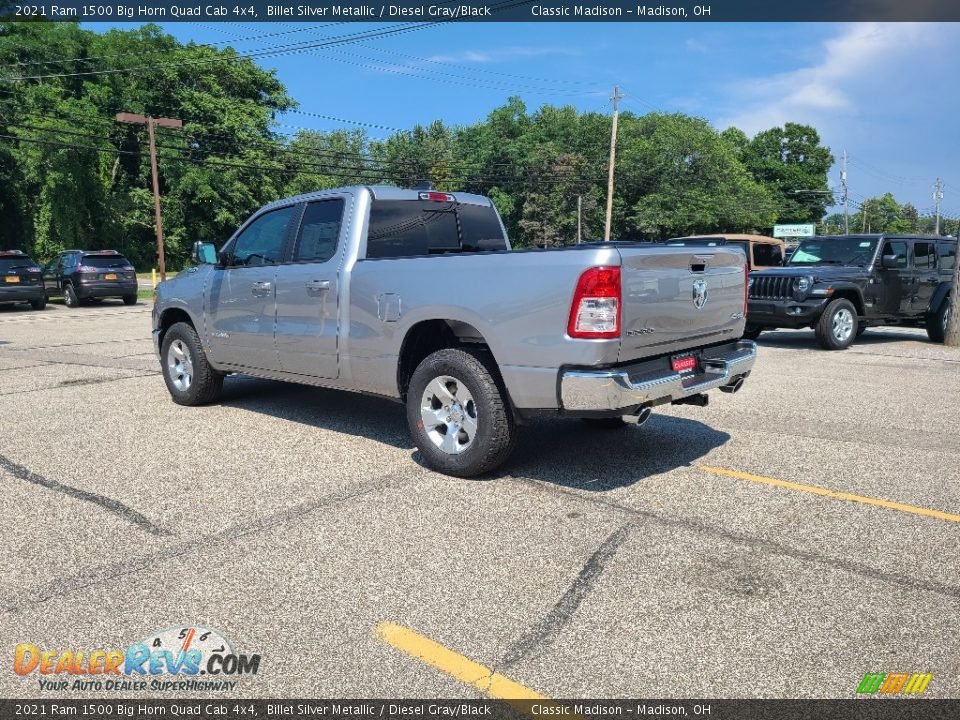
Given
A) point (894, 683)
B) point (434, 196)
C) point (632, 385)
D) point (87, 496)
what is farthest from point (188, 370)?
point (894, 683)

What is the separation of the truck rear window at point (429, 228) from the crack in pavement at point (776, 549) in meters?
2.29

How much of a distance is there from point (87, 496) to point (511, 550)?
279 centimetres

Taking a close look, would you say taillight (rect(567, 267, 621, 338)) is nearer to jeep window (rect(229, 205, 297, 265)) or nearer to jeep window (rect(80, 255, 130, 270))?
jeep window (rect(229, 205, 297, 265))

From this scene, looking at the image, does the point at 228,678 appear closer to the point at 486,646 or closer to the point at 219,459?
the point at 486,646

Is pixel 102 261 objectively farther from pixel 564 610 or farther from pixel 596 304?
pixel 564 610

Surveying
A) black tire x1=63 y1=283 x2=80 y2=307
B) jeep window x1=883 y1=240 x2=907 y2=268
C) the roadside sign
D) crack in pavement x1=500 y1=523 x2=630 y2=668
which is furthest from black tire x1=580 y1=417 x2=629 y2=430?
the roadside sign

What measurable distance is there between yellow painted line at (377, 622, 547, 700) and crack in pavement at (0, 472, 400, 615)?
4.38ft

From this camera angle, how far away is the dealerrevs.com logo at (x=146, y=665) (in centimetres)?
260

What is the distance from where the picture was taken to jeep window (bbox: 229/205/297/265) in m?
6.18

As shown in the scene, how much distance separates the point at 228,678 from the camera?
261 cm

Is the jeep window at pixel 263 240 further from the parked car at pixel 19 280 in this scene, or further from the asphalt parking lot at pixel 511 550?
the parked car at pixel 19 280

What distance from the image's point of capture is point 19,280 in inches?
822

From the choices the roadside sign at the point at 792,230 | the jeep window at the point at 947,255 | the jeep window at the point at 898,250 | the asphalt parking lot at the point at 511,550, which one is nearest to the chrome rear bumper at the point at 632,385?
the asphalt parking lot at the point at 511,550

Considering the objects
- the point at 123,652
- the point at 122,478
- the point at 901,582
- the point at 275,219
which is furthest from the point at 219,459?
the point at 901,582
